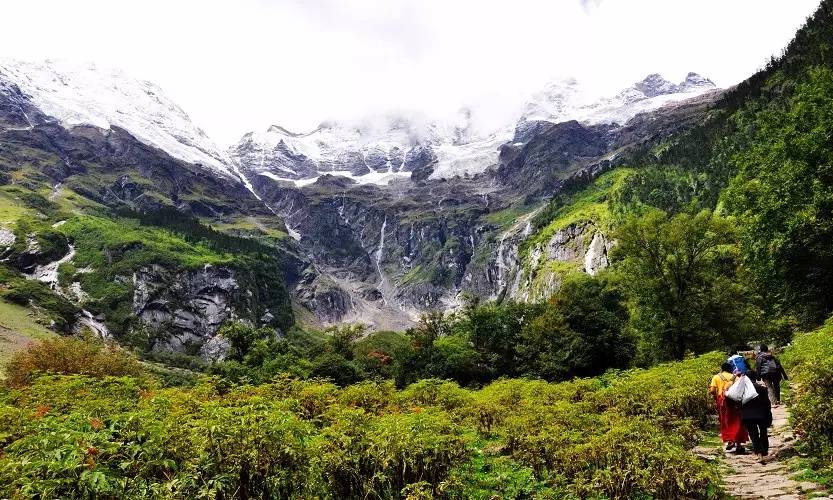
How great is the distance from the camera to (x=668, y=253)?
38.3 meters

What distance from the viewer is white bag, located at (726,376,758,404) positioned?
42.2 feet

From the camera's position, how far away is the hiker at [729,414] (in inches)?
545

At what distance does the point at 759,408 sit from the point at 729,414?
152 centimetres

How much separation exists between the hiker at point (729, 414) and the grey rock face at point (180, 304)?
599 ft

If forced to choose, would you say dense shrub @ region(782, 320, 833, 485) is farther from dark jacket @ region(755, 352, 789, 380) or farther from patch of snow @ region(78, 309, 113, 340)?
patch of snow @ region(78, 309, 113, 340)

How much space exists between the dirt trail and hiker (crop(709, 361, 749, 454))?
353 millimetres

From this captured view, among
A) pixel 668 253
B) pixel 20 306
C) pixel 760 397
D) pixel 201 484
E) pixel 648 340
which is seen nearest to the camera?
pixel 201 484

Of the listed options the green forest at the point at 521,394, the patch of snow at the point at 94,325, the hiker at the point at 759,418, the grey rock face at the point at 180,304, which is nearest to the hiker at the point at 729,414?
the hiker at the point at 759,418

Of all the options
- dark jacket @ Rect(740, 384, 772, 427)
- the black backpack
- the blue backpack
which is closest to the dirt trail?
dark jacket @ Rect(740, 384, 772, 427)

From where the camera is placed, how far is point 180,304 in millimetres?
186125

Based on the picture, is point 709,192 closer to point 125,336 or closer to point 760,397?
point 760,397

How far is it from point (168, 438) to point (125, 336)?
175310mm

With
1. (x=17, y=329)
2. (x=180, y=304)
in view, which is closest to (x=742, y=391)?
(x=17, y=329)

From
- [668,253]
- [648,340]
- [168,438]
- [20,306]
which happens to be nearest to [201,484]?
[168,438]
